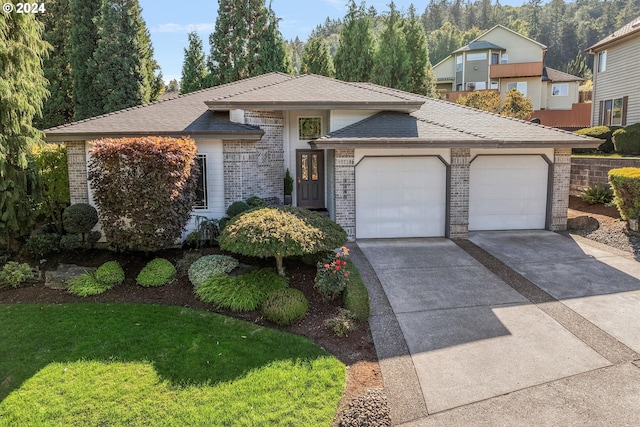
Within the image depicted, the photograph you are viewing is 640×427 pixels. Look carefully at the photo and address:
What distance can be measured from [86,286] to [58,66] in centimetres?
2091

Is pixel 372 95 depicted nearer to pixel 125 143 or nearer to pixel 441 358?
pixel 125 143

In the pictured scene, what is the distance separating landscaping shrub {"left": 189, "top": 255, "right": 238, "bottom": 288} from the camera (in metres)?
8.67

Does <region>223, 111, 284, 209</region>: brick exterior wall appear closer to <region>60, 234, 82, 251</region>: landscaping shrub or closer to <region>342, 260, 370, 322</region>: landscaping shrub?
<region>60, 234, 82, 251</region>: landscaping shrub

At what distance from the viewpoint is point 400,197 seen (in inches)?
489

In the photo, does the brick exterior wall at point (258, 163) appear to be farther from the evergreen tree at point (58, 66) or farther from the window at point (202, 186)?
the evergreen tree at point (58, 66)

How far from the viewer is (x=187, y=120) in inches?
492

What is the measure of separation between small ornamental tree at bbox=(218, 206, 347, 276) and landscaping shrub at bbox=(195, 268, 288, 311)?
438mm

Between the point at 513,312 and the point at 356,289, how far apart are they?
284cm

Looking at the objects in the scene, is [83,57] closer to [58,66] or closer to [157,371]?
[58,66]

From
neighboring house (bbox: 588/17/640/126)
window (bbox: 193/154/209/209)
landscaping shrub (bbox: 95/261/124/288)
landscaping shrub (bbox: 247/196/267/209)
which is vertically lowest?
landscaping shrub (bbox: 95/261/124/288)

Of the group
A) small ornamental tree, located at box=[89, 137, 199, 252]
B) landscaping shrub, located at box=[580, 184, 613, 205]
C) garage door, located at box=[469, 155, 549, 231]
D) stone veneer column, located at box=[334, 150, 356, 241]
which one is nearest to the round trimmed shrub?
small ornamental tree, located at box=[89, 137, 199, 252]

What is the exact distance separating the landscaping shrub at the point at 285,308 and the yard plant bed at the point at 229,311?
11cm

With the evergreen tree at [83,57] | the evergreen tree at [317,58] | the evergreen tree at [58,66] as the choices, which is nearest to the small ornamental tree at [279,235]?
the evergreen tree at [83,57]

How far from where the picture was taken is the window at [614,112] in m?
21.8
